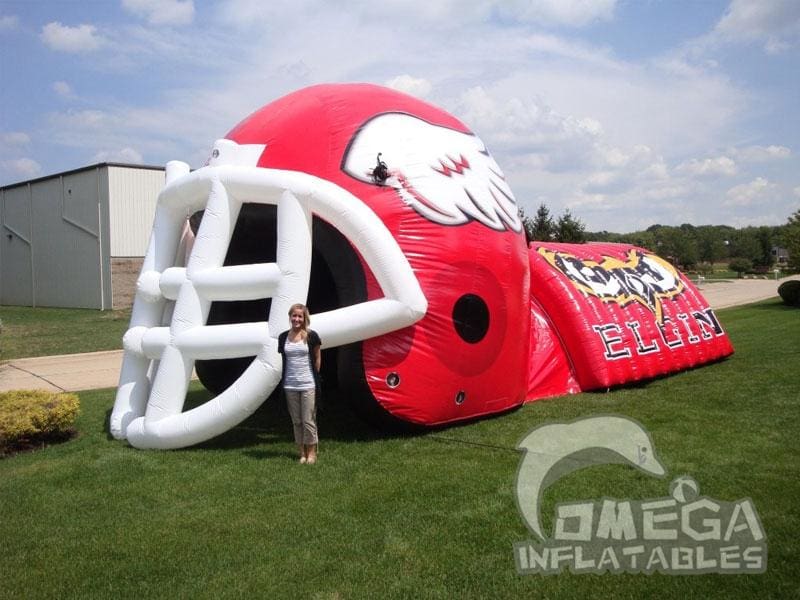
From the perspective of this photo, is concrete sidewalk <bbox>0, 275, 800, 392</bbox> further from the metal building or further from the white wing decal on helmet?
the metal building

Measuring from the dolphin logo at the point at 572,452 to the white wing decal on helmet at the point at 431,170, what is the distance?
2.07 meters

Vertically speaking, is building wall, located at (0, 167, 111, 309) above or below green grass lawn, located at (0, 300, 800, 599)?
above

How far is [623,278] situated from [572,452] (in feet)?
15.0

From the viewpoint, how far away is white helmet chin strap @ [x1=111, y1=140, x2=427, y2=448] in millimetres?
6012

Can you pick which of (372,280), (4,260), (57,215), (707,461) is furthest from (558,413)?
(4,260)

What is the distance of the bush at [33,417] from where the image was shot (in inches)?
269

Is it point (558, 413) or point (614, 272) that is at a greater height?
point (614, 272)

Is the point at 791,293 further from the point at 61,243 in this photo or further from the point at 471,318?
the point at 61,243

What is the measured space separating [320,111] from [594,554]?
468 centimetres

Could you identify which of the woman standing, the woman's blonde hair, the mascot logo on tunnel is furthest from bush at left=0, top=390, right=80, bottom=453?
the mascot logo on tunnel

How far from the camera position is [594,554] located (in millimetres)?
3967


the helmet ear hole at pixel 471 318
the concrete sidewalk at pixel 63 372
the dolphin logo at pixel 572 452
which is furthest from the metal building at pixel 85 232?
the dolphin logo at pixel 572 452

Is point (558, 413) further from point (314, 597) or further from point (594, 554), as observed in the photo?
point (314, 597)

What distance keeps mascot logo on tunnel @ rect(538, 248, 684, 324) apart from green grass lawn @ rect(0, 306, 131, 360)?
11.5 m
